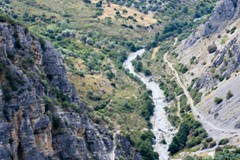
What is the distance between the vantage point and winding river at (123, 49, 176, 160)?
4931 inches

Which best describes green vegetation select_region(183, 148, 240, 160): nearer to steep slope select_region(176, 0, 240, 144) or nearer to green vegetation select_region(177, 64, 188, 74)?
steep slope select_region(176, 0, 240, 144)

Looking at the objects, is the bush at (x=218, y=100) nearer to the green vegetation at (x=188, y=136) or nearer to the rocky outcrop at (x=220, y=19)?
the green vegetation at (x=188, y=136)

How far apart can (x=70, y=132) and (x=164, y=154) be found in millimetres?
51631

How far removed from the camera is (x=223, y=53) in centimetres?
15450

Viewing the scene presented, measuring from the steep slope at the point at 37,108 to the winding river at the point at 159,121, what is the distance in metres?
33.4

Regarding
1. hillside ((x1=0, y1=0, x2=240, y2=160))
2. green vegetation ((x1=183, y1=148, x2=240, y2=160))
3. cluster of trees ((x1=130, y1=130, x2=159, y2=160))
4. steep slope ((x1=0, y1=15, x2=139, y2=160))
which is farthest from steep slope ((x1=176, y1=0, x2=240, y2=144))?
steep slope ((x1=0, y1=15, x2=139, y2=160))

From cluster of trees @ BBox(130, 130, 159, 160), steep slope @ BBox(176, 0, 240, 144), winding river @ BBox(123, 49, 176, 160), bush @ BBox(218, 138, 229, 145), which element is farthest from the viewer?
steep slope @ BBox(176, 0, 240, 144)

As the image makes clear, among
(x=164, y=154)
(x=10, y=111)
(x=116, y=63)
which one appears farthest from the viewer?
(x=116, y=63)

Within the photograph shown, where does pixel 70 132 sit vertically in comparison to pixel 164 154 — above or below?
below

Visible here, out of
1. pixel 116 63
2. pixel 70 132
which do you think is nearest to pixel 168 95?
pixel 116 63

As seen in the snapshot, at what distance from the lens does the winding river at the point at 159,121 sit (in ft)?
411

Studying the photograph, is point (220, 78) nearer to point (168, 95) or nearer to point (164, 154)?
point (168, 95)

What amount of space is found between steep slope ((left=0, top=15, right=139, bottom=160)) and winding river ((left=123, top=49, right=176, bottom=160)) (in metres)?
33.4

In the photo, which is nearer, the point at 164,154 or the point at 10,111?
the point at 10,111
